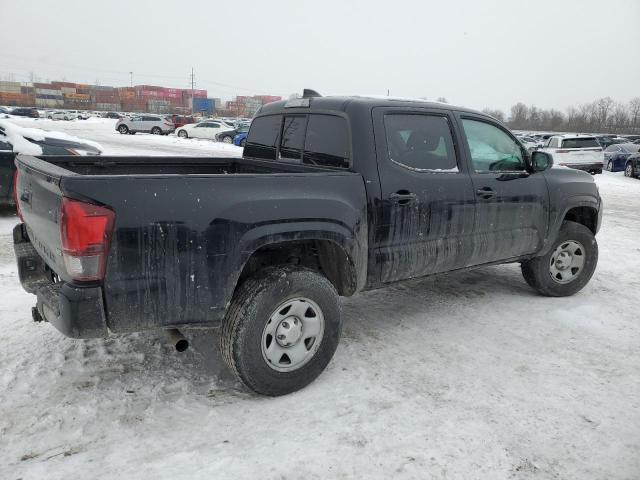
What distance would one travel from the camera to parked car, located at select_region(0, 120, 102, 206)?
776 cm

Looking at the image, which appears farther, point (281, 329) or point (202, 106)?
point (202, 106)

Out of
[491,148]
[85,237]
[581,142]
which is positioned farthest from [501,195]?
[581,142]

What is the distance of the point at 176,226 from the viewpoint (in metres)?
2.62

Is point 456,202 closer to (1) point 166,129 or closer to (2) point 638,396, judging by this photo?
(2) point 638,396

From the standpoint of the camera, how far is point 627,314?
473cm

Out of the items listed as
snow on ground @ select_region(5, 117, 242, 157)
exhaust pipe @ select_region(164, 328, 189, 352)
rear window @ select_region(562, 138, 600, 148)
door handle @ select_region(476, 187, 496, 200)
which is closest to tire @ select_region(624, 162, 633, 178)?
rear window @ select_region(562, 138, 600, 148)

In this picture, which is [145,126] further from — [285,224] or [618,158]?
[285,224]

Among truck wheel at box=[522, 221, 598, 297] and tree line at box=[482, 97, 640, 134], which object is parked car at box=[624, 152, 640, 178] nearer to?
truck wheel at box=[522, 221, 598, 297]

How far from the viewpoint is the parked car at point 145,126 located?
36375mm

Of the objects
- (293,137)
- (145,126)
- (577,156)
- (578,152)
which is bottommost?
(145,126)

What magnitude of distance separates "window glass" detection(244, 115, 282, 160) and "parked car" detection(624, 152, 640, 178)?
1911 centimetres

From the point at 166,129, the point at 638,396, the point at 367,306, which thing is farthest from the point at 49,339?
the point at 166,129

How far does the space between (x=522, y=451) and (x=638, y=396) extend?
118 cm

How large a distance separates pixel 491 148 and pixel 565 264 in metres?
1.62
